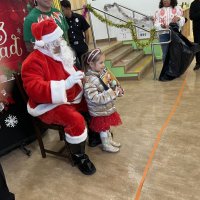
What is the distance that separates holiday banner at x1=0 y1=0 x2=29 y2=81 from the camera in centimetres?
236

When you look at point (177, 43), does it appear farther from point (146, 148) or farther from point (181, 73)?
point (146, 148)

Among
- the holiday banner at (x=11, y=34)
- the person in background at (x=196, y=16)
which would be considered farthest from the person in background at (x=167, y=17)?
the holiday banner at (x=11, y=34)

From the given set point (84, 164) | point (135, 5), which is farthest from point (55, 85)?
point (135, 5)

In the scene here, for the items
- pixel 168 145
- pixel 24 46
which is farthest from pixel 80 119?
pixel 24 46

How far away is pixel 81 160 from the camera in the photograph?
2150mm

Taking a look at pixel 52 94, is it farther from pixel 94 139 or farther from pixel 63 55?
pixel 94 139

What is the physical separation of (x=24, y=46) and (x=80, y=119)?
104 centimetres

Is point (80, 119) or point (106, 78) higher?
point (106, 78)

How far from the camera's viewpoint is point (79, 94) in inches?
86.7

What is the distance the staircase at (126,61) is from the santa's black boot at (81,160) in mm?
2534

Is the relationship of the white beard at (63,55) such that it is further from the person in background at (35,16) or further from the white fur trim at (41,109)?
the person in background at (35,16)

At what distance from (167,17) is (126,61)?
112 centimetres

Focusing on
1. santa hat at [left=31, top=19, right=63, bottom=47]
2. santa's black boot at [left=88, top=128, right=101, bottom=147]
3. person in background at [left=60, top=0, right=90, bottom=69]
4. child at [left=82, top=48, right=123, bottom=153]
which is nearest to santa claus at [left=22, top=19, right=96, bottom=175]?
santa hat at [left=31, top=19, right=63, bottom=47]

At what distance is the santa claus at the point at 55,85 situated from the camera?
6.25ft
